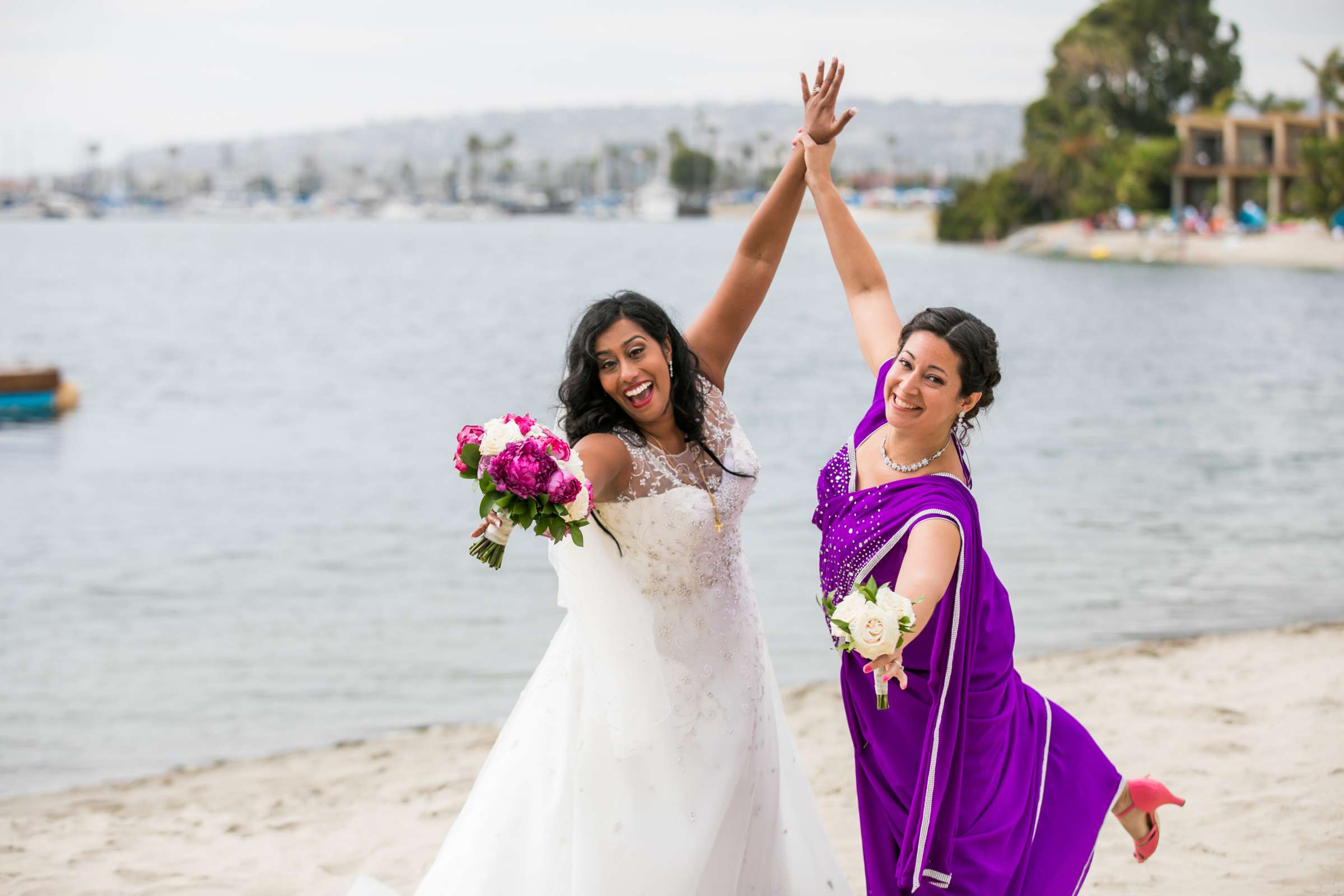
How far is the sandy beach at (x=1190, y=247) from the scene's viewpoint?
66125 mm

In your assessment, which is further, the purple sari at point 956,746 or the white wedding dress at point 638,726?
the white wedding dress at point 638,726

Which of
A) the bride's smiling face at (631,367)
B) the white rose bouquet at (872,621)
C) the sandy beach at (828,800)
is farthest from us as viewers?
the sandy beach at (828,800)

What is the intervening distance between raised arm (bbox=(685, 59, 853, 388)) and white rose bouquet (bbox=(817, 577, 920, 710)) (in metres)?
1.34

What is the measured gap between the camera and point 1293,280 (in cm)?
5878

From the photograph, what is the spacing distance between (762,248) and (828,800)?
302 centimetres

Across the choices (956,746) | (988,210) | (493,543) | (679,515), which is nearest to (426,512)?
(679,515)

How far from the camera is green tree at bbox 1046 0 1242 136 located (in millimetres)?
101625

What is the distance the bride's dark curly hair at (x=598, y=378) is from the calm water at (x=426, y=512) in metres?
0.42

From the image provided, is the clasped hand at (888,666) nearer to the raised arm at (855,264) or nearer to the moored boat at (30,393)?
the raised arm at (855,264)

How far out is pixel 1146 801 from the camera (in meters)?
4.03

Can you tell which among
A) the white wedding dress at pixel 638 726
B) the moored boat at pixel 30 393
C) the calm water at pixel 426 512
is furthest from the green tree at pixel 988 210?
the white wedding dress at pixel 638 726

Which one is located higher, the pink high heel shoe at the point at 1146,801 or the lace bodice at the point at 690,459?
the lace bodice at the point at 690,459

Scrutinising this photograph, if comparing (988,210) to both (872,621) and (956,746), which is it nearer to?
(956,746)

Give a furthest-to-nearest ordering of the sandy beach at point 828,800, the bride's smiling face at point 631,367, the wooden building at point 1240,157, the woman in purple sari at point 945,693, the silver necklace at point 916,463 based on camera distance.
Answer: the wooden building at point 1240,157
the sandy beach at point 828,800
the bride's smiling face at point 631,367
the silver necklace at point 916,463
the woman in purple sari at point 945,693
